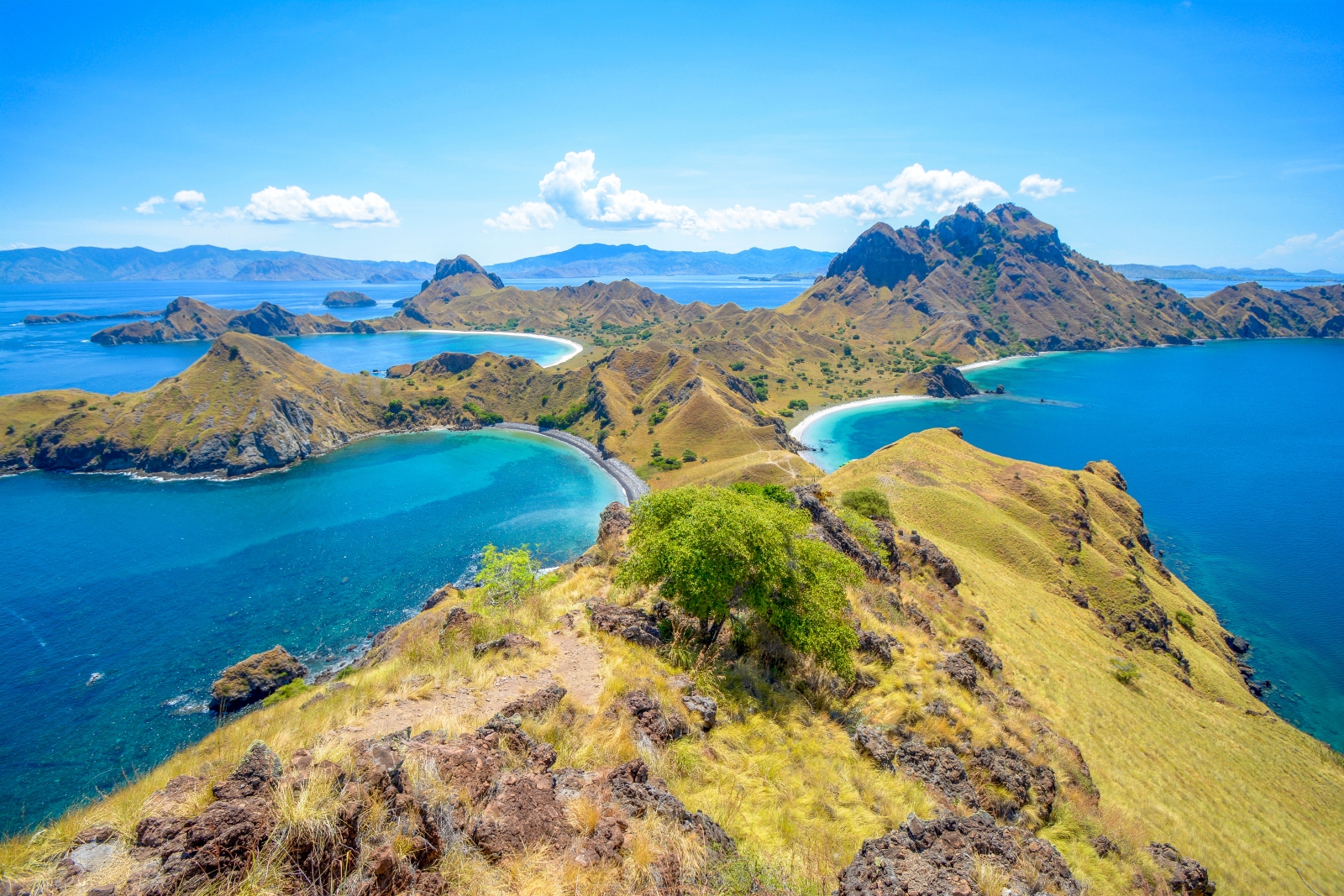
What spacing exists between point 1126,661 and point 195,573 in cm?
11029

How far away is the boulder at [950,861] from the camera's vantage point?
11680mm

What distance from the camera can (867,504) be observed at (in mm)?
55156

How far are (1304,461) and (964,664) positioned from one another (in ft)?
555

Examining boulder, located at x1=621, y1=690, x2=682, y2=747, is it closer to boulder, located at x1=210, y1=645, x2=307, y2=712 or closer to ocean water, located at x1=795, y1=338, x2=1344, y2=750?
boulder, located at x1=210, y1=645, x2=307, y2=712

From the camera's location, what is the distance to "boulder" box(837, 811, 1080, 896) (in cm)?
1168

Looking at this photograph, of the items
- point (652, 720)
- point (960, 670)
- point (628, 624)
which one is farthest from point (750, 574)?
point (960, 670)

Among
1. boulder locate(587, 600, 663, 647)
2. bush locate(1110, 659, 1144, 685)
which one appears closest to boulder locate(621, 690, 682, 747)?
boulder locate(587, 600, 663, 647)

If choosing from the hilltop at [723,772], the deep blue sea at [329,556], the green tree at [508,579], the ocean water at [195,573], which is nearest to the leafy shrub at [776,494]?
the hilltop at [723,772]

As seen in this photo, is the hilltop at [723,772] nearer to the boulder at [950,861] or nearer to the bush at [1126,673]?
the boulder at [950,861]

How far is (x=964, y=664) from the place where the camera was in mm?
28516

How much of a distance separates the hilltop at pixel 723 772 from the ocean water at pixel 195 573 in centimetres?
1831

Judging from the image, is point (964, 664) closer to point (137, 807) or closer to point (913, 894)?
point (913, 894)

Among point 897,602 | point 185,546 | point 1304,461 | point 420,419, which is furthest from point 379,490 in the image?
point 1304,461

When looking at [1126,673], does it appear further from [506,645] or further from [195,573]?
[195,573]
